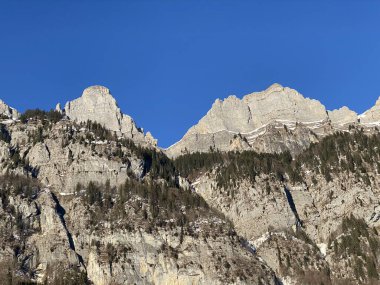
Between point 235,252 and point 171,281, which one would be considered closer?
point 171,281

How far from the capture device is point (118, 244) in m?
191

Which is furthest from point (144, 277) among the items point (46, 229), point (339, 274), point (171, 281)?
point (339, 274)

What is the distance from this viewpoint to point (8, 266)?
589ft

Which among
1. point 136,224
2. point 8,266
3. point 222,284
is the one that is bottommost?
point 222,284

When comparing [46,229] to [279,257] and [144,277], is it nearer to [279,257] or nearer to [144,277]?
[144,277]

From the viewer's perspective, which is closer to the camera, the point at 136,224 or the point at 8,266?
the point at 8,266

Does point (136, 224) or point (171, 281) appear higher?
point (136, 224)

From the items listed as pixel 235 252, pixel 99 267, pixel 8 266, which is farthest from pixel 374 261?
pixel 8 266

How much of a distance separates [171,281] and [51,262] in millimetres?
36153

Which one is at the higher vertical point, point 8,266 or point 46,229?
point 46,229

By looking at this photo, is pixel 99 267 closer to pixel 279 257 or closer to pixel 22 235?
pixel 22 235

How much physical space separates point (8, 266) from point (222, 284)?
62055 millimetres

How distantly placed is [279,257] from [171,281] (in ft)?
120

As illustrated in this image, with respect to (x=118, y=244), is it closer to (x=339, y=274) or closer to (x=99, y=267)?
(x=99, y=267)
